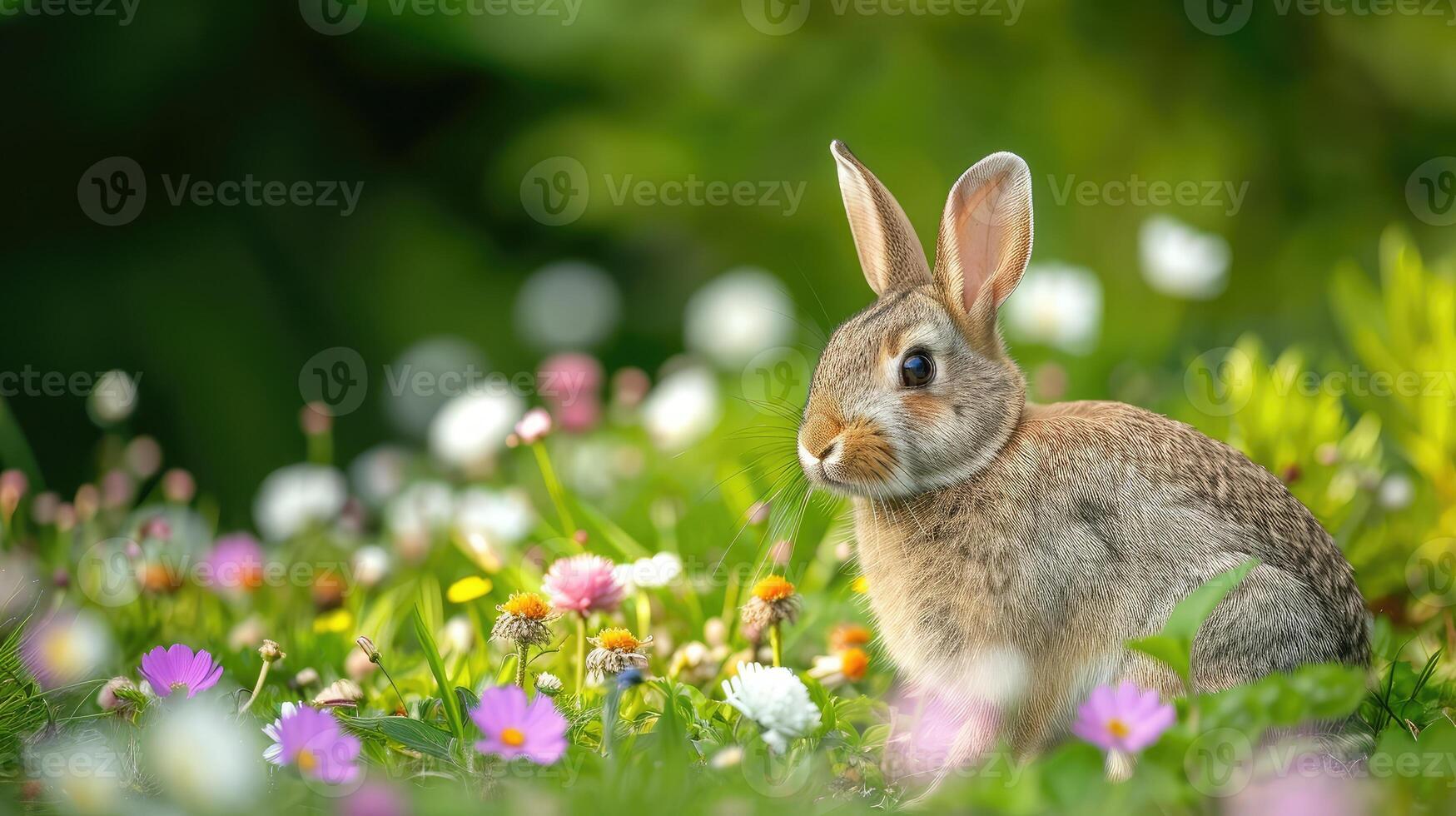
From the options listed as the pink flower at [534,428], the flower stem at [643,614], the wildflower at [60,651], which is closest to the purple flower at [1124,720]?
the flower stem at [643,614]

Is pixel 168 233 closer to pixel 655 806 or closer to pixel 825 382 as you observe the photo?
pixel 825 382

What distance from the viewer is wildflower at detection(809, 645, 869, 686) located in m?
2.92

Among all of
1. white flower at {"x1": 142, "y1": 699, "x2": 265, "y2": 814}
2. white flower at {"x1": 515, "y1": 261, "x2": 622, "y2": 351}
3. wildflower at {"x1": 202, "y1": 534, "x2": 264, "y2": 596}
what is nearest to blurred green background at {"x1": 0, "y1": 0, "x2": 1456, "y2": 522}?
white flower at {"x1": 515, "y1": 261, "x2": 622, "y2": 351}

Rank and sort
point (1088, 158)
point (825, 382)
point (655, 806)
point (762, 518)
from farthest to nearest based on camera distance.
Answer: point (1088, 158) < point (762, 518) < point (825, 382) < point (655, 806)

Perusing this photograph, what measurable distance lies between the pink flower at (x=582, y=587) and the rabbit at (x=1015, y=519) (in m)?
0.50

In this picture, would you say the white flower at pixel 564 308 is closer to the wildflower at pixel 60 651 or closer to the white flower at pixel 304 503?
the white flower at pixel 304 503

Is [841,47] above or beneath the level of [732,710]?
above

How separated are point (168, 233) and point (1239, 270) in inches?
196

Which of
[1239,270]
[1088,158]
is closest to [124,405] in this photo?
[1088,158]

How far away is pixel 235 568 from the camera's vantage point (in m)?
3.66

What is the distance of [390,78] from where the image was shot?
251 inches

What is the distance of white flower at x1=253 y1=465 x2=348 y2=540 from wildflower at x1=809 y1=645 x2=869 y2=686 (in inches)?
74.7

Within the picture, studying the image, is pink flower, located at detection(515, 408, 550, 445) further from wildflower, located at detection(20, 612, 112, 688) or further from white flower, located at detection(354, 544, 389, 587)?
wildflower, located at detection(20, 612, 112, 688)

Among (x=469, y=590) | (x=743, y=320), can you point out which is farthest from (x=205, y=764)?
(x=743, y=320)
